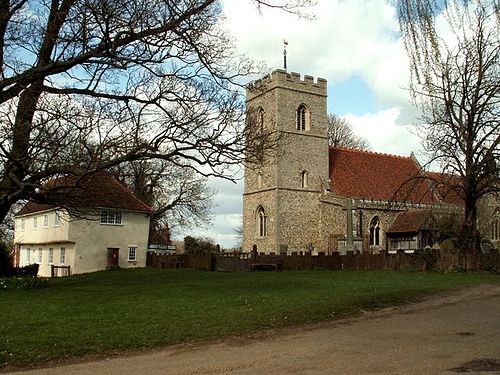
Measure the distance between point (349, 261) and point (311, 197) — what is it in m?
17.2

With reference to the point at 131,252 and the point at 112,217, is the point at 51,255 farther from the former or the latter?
the point at 131,252

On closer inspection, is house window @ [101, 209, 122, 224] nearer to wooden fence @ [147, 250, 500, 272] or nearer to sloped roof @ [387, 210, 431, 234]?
wooden fence @ [147, 250, 500, 272]

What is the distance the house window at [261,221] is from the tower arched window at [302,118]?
25.7 ft

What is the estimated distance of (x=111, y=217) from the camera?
4172 cm

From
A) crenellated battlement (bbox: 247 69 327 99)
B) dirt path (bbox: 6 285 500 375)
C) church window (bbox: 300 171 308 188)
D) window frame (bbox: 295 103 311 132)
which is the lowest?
dirt path (bbox: 6 285 500 375)

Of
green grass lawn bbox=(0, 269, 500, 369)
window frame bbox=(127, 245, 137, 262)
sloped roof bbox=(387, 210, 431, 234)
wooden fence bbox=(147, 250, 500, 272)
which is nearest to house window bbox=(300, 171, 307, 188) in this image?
sloped roof bbox=(387, 210, 431, 234)

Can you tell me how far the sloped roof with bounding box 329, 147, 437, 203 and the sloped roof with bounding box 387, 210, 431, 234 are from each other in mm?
1356

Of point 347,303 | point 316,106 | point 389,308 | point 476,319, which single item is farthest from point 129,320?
point 316,106

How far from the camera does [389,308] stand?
13844 millimetres

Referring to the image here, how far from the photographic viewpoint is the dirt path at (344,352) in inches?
311

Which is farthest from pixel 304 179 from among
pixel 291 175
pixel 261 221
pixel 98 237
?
pixel 98 237

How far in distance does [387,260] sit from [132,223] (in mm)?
22582

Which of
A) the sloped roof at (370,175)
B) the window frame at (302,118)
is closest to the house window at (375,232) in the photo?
the sloped roof at (370,175)

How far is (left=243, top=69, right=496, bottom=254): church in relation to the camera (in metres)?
43.8
